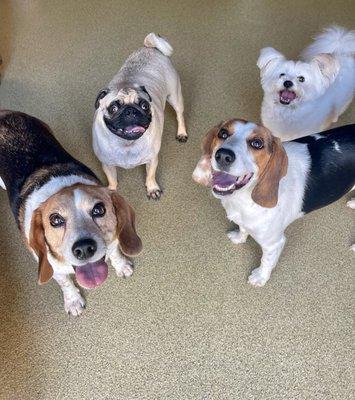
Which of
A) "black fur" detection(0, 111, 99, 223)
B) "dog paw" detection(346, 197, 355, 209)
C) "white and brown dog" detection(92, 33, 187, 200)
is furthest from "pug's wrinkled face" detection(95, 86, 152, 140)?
"dog paw" detection(346, 197, 355, 209)

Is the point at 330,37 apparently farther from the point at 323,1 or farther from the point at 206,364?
the point at 206,364

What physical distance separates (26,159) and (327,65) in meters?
1.67

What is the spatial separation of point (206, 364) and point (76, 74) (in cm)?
240

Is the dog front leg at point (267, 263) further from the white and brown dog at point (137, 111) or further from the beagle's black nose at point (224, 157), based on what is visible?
the white and brown dog at point (137, 111)

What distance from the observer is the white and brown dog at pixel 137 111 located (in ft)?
6.52

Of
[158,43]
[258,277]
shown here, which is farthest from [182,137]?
[258,277]

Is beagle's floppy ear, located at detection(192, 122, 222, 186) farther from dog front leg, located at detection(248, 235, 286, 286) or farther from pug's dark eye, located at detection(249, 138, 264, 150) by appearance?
dog front leg, located at detection(248, 235, 286, 286)

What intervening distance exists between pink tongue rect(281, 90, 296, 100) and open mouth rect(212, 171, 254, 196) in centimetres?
91

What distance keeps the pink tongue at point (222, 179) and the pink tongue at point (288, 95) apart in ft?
2.99

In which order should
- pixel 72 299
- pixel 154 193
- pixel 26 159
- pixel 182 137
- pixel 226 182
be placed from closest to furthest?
pixel 226 182 < pixel 26 159 < pixel 72 299 < pixel 154 193 < pixel 182 137

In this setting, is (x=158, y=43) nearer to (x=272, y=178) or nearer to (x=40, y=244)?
(x=272, y=178)

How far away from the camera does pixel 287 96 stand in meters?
2.30

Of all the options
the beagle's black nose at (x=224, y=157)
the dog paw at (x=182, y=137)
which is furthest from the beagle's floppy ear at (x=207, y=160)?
the dog paw at (x=182, y=137)

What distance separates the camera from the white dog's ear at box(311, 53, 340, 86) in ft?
7.25
